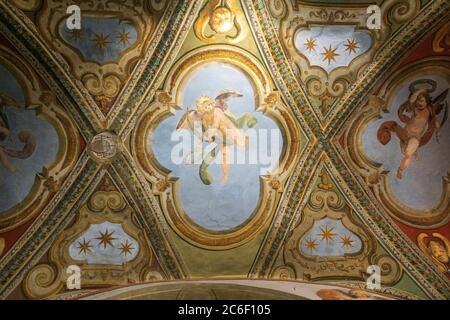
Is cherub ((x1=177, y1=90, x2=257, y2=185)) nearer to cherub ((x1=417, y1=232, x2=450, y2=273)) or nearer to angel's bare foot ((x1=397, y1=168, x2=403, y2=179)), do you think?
angel's bare foot ((x1=397, y1=168, x2=403, y2=179))

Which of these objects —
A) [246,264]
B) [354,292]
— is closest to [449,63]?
[354,292]

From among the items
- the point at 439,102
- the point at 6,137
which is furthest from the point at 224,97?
the point at 6,137

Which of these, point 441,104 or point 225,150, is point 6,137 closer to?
point 225,150

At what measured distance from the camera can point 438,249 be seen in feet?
27.0

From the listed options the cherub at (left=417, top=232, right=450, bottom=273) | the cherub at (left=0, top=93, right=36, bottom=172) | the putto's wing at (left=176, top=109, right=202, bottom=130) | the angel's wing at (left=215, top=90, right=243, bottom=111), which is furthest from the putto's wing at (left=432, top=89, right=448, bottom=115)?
the cherub at (left=0, top=93, right=36, bottom=172)

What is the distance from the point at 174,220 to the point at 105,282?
1.39 m

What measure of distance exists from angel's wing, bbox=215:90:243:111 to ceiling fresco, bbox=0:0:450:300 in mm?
31

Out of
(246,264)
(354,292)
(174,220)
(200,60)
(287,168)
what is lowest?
(354,292)

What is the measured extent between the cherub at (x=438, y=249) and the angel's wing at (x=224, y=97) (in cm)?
351

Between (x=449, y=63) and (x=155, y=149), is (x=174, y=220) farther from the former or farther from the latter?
(x=449, y=63)

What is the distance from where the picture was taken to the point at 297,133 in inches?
343

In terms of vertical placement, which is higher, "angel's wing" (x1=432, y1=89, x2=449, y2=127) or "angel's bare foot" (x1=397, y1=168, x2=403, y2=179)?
"angel's wing" (x1=432, y1=89, x2=449, y2=127)

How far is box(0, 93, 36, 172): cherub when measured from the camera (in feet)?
26.9

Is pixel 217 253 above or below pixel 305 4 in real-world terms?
below
